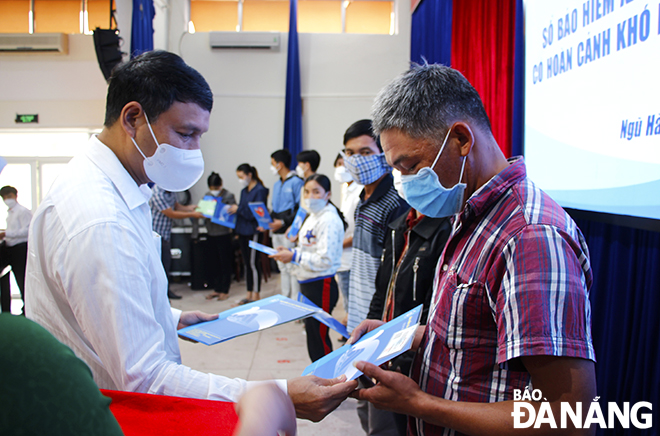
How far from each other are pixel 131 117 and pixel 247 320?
0.70 meters

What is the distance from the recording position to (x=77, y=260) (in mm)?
821

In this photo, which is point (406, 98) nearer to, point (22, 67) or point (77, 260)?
point (77, 260)

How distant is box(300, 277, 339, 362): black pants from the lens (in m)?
2.73

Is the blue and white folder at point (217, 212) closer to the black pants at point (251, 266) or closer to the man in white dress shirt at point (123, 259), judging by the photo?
the black pants at point (251, 266)

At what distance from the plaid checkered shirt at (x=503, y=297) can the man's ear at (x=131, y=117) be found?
883 mm

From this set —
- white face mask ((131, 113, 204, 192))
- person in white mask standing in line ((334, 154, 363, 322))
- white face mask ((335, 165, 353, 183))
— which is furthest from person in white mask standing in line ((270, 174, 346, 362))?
white face mask ((131, 113, 204, 192))

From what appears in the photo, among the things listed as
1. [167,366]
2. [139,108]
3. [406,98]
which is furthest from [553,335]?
[139,108]

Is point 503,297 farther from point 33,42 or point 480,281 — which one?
point 33,42

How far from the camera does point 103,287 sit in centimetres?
82

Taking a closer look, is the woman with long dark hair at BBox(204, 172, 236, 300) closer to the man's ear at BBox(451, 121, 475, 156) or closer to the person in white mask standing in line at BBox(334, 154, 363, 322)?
the person in white mask standing in line at BBox(334, 154, 363, 322)

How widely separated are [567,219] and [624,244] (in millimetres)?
1426

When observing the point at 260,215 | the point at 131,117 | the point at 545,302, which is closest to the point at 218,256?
the point at 260,215

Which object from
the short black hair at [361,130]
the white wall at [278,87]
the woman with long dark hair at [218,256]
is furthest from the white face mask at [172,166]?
the white wall at [278,87]

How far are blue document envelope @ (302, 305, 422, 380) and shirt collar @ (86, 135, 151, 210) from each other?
626mm
